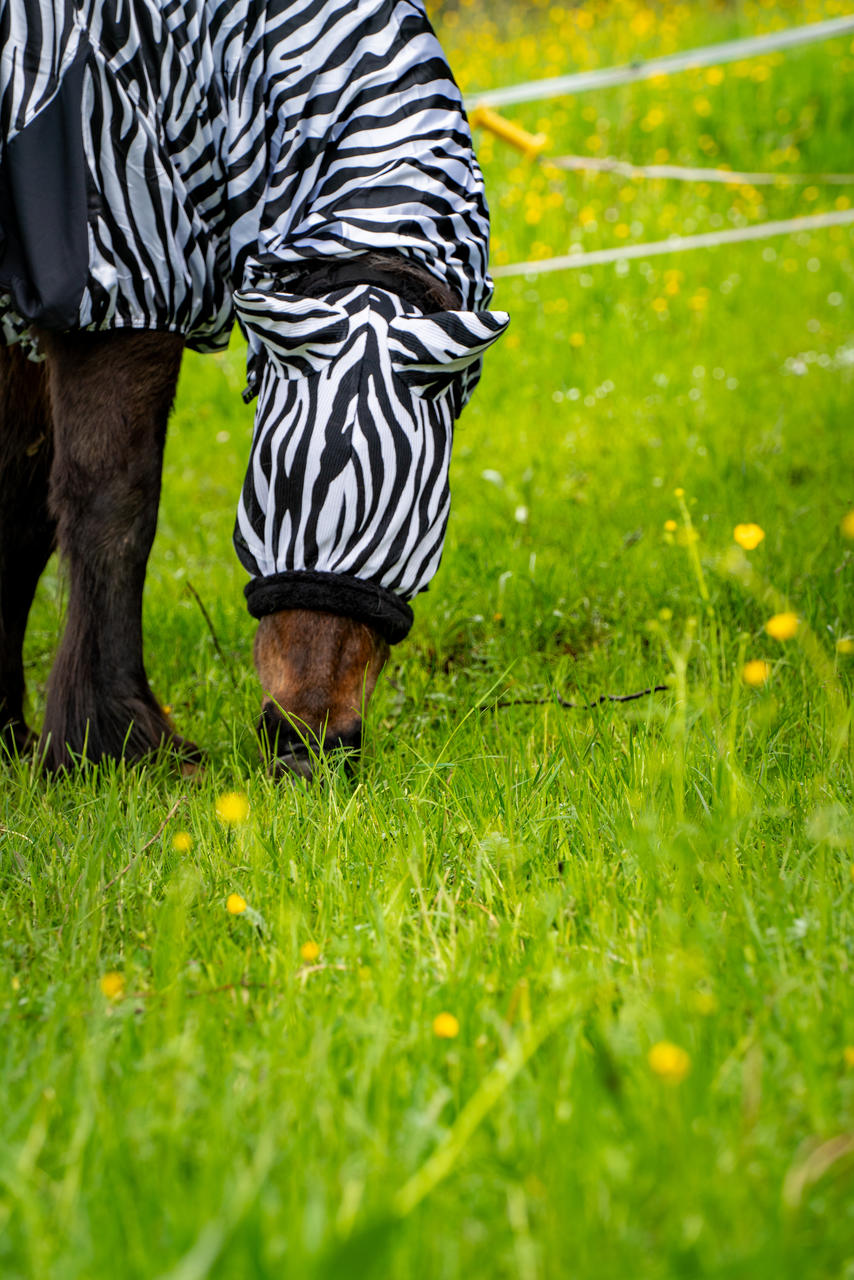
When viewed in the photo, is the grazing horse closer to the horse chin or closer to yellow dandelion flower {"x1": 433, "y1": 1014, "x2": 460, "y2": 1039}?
the horse chin

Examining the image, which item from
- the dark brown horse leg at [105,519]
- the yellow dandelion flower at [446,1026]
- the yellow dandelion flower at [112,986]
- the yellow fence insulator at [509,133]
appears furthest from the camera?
the yellow fence insulator at [509,133]

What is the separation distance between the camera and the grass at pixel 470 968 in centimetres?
91

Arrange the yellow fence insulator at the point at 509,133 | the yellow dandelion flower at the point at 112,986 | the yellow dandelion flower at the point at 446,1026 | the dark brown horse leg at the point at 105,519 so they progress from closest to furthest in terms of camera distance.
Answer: the yellow dandelion flower at the point at 446,1026, the yellow dandelion flower at the point at 112,986, the dark brown horse leg at the point at 105,519, the yellow fence insulator at the point at 509,133

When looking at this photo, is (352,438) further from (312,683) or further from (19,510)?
(19,510)

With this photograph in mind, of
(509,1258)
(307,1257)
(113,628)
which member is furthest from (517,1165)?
(113,628)

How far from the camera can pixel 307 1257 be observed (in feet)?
2.69

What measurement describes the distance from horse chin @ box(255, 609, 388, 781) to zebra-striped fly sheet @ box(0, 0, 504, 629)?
0.11 meters

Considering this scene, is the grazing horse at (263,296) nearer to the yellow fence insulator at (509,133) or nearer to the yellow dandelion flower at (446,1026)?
the yellow dandelion flower at (446,1026)

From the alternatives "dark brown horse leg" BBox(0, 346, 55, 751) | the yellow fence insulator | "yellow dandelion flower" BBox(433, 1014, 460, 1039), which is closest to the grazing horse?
"dark brown horse leg" BBox(0, 346, 55, 751)

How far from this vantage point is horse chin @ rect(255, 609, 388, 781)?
1909mm

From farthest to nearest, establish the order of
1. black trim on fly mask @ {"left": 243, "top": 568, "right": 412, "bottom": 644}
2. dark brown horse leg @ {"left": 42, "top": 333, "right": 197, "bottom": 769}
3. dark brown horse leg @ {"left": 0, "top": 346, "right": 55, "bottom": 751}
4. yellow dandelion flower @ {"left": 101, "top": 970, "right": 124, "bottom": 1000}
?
dark brown horse leg @ {"left": 0, "top": 346, "right": 55, "bottom": 751}, dark brown horse leg @ {"left": 42, "top": 333, "right": 197, "bottom": 769}, black trim on fly mask @ {"left": 243, "top": 568, "right": 412, "bottom": 644}, yellow dandelion flower @ {"left": 101, "top": 970, "right": 124, "bottom": 1000}

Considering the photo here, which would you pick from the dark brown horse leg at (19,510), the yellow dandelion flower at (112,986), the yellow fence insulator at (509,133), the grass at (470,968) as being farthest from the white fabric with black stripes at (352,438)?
the yellow fence insulator at (509,133)

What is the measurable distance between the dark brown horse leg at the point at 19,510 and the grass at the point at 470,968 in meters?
0.31

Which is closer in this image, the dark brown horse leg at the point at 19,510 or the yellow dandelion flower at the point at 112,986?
the yellow dandelion flower at the point at 112,986
